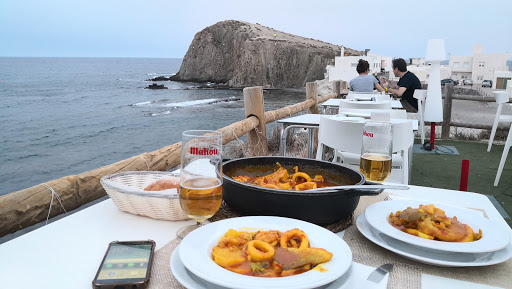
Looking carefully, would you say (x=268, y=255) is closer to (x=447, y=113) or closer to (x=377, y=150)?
(x=377, y=150)

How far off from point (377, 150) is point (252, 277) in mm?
704

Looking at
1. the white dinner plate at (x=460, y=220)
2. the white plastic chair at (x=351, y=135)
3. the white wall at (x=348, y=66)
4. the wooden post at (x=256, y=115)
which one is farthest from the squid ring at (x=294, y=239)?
the white wall at (x=348, y=66)

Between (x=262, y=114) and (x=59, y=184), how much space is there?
277 cm

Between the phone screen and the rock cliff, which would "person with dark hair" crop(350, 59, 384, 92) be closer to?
the phone screen

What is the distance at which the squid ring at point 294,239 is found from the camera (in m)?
0.77

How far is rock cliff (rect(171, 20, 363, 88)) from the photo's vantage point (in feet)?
178

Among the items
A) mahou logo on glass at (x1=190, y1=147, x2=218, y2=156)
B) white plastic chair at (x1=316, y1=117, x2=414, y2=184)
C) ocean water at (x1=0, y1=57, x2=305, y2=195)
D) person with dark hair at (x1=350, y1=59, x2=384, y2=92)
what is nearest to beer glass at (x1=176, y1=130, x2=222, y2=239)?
mahou logo on glass at (x1=190, y1=147, x2=218, y2=156)

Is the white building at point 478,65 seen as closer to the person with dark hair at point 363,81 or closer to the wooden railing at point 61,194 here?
the person with dark hair at point 363,81

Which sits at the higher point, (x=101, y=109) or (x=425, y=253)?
(x=425, y=253)

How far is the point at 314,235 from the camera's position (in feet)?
2.69

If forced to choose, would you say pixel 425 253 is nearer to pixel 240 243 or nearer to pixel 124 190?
pixel 240 243

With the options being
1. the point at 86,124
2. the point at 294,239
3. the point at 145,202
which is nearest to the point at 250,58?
the point at 86,124

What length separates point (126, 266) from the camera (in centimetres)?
77

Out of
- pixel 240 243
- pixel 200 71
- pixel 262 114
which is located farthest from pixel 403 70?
pixel 200 71
